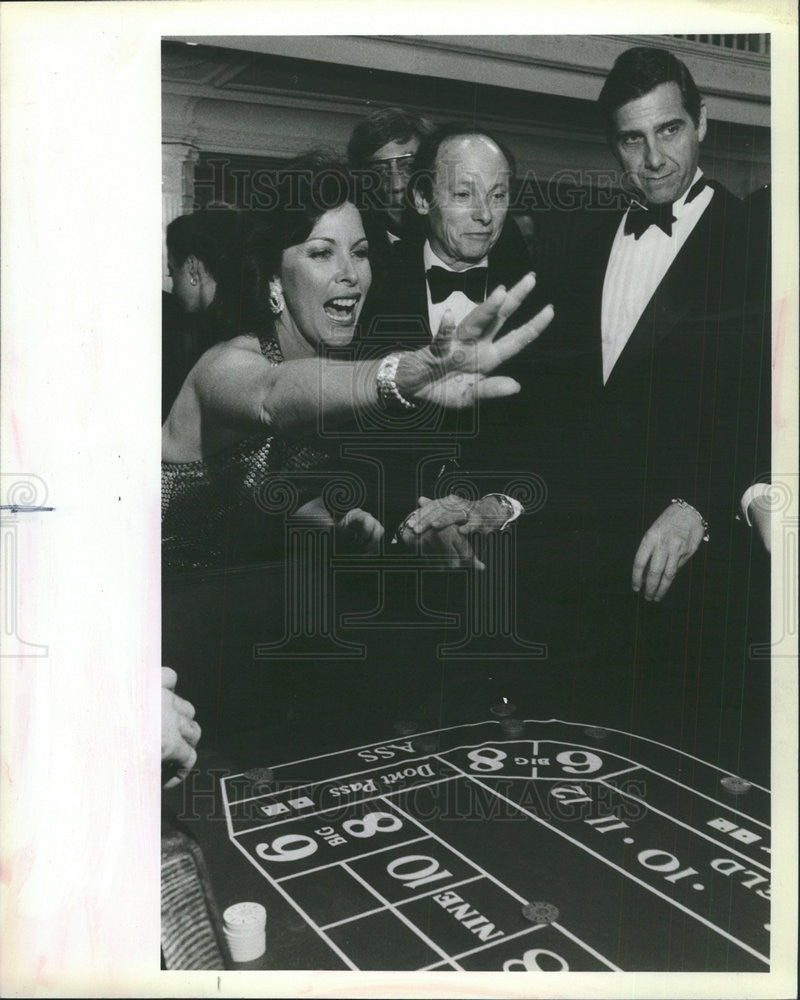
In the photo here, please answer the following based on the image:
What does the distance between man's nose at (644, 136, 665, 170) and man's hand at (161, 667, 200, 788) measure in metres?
1.84

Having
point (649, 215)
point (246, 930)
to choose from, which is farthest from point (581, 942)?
point (649, 215)

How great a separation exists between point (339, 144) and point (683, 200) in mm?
908

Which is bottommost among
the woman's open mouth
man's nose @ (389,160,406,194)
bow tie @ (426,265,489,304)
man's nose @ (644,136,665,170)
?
the woman's open mouth

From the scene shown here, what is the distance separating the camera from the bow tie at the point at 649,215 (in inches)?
101

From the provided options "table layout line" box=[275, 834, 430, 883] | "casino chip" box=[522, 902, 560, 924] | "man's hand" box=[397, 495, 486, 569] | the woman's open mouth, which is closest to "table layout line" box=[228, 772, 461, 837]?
"table layout line" box=[275, 834, 430, 883]

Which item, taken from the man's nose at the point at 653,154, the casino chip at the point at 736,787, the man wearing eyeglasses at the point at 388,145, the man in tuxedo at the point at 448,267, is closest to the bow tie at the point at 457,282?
the man in tuxedo at the point at 448,267

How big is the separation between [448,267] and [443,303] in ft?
0.31

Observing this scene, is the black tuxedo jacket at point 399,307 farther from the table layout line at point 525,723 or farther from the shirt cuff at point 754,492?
the table layout line at point 525,723

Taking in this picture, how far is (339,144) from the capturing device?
2.50 m

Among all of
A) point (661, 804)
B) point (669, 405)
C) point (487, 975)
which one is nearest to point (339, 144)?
point (669, 405)

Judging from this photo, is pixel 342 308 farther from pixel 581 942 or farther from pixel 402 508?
pixel 581 942

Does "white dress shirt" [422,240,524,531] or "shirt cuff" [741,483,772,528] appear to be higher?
"white dress shirt" [422,240,524,531]

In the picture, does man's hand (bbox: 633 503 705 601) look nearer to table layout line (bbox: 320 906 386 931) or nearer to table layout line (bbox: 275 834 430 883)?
table layout line (bbox: 275 834 430 883)

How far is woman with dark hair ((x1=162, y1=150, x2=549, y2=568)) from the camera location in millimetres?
2545
